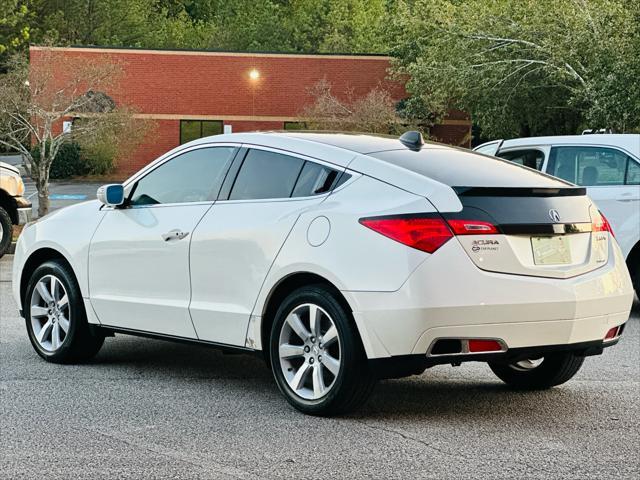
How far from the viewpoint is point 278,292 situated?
6.46m

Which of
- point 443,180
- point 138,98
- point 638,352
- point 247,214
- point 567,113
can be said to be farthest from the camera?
point 138,98

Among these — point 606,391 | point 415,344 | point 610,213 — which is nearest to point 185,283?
point 415,344

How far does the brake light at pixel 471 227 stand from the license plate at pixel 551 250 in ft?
1.04

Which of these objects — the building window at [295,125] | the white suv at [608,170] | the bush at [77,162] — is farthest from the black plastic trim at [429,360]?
→ the bush at [77,162]

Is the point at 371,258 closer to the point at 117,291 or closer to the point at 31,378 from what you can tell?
the point at 117,291

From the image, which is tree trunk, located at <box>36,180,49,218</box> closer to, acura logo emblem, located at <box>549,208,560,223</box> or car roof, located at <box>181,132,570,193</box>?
car roof, located at <box>181,132,570,193</box>

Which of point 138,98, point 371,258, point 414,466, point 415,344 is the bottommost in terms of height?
point 138,98

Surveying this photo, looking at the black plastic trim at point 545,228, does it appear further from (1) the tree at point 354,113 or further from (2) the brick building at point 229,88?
(2) the brick building at point 229,88

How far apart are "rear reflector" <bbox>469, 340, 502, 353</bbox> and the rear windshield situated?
863 mm

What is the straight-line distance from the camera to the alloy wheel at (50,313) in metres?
7.92

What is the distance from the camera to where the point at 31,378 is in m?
7.37

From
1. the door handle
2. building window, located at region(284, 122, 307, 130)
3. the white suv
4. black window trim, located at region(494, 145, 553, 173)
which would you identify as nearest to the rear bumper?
the door handle

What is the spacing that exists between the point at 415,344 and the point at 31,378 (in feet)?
9.59

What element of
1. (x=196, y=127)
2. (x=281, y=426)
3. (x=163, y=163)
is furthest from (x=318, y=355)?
(x=196, y=127)
